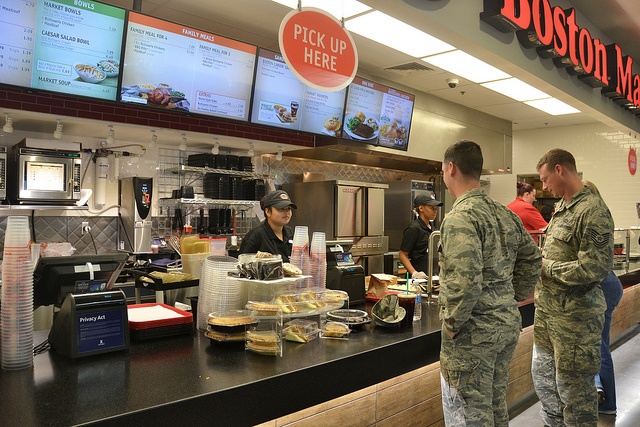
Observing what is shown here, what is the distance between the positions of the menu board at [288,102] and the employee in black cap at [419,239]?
4.20 feet

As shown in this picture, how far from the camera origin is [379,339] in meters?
2.15

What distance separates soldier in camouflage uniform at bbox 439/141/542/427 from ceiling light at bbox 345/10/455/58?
2180 mm

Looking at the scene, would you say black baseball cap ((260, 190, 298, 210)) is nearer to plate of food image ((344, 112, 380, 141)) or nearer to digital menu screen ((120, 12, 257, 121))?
digital menu screen ((120, 12, 257, 121))

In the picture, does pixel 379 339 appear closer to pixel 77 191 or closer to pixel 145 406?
pixel 145 406

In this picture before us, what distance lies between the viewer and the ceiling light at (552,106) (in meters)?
6.61

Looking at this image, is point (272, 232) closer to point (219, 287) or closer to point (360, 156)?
point (219, 287)

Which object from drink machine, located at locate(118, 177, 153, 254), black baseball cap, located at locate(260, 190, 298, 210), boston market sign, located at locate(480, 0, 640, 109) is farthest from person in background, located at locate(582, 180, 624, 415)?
drink machine, located at locate(118, 177, 153, 254)

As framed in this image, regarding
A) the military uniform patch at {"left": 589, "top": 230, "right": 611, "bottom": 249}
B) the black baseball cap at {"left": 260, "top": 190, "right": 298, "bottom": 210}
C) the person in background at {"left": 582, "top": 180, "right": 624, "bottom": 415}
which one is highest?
the black baseball cap at {"left": 260, "top": 190, "right": 298, "bottom": 210}

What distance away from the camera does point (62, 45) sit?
3340 millimetres

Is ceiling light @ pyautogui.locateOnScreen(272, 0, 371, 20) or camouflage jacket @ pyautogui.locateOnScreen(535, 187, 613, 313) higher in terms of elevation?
ceiling light @ pyautogui.locateOnScreen(272, 0, 371, 20)

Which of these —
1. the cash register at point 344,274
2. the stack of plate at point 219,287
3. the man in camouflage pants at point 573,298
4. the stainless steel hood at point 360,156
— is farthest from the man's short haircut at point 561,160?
the stainless steel hood at point 360,156

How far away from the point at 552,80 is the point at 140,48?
11.6 ft

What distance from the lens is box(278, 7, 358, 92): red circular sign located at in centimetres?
244

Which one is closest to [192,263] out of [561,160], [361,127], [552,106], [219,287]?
[219,287]
